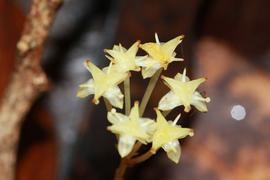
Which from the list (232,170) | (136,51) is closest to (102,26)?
(232,170)

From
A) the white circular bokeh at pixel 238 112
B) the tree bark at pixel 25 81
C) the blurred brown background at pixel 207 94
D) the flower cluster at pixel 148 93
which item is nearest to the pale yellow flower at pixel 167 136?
the flower cluster at pixel 148 93

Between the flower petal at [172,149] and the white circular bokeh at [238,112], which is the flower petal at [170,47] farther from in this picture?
the white circular bokeh at [238,112]

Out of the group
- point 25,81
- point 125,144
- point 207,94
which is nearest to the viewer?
point 125,144

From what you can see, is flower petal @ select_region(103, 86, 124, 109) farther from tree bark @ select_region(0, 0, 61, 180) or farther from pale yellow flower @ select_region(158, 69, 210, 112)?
tree bark @ select_region(0, 0, 61, 180)

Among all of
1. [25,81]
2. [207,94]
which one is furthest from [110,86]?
[207,94]

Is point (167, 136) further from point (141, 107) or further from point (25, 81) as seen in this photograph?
point (25, 81)

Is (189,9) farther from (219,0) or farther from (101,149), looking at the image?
(101,149)

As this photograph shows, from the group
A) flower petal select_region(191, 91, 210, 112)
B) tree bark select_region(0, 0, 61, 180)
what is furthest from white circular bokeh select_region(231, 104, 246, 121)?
flower petal select_region(191, 91, 210, 112)

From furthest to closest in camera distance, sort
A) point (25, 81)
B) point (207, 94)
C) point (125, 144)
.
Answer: point (207, 94), point (25, 81), point (125, 144)
